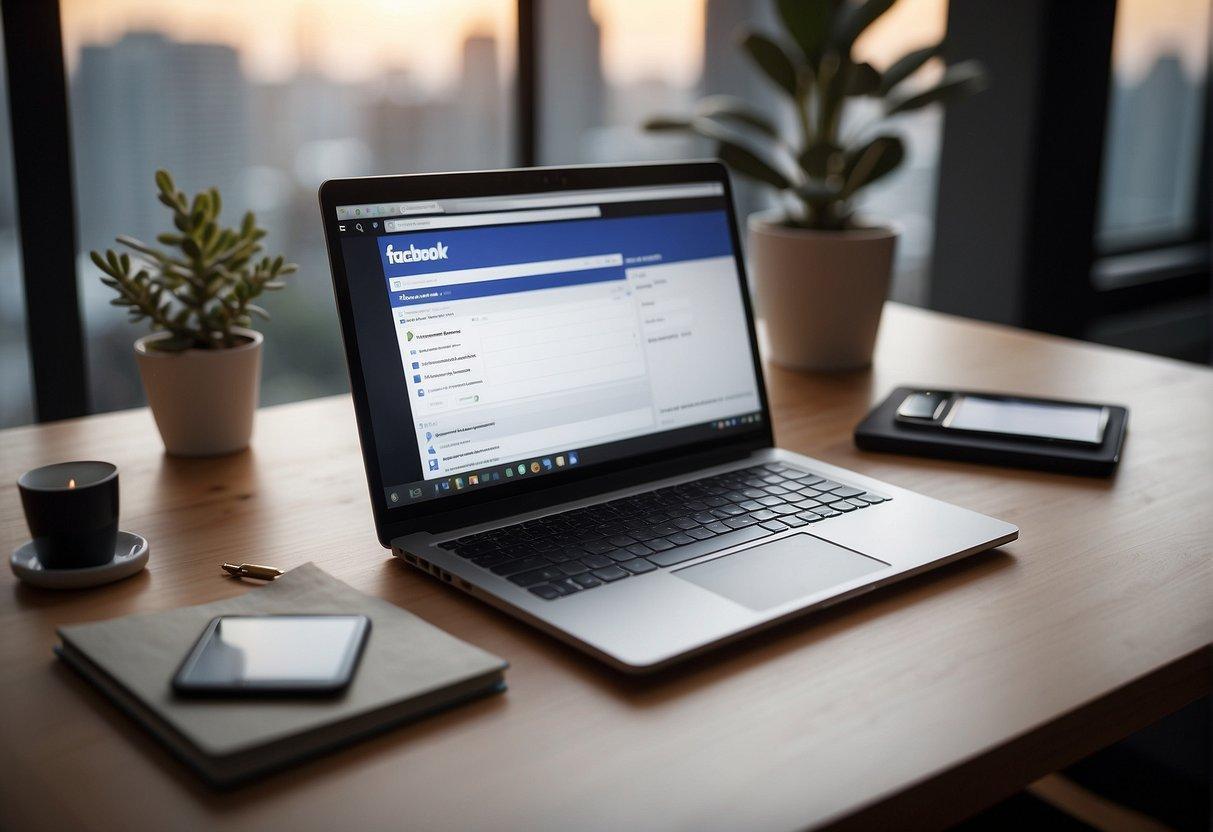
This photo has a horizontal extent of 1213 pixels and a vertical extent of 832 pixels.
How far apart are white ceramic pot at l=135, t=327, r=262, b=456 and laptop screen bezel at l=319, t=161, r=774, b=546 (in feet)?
0.90

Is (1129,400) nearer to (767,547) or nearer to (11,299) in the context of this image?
(767,547)

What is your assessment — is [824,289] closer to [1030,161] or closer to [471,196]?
[471,196]

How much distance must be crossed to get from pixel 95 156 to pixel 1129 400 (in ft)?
4.63

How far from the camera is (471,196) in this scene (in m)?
0.95

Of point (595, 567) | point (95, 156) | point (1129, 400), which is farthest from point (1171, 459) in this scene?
point (95, 156)

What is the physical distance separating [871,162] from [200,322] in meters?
0.84

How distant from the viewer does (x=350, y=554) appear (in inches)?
34.5

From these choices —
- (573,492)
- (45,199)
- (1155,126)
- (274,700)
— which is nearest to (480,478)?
(573,492)

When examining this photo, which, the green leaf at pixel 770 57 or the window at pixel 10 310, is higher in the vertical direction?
the green leaf at pixel 770 57

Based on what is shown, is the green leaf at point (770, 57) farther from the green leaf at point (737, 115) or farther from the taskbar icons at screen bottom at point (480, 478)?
the taskbar icons at screen bottom at point (480, 478)

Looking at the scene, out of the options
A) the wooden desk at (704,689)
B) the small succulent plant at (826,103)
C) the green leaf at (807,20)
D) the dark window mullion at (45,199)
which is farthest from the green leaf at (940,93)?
the dark window mullion at (45,199)

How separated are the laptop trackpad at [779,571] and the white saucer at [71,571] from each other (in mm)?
402

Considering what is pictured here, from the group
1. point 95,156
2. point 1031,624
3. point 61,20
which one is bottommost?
point 1031,624

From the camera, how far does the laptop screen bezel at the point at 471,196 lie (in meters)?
0.86
